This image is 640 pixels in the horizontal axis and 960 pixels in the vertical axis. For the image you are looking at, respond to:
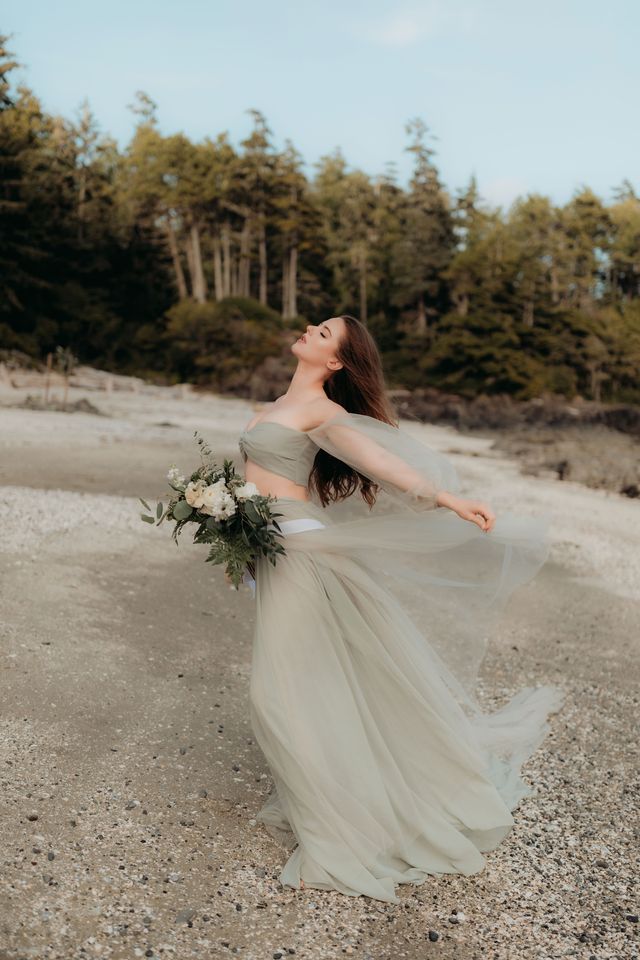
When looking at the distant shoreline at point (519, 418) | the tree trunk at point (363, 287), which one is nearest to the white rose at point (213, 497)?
the distant shoreline at point (519, 418)

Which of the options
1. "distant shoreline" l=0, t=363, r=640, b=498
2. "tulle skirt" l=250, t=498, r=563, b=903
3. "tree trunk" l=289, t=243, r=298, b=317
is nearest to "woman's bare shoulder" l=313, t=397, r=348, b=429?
"tulle skirt" l=250, t=498, r=563, b=903

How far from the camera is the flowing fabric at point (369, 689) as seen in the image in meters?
3.79

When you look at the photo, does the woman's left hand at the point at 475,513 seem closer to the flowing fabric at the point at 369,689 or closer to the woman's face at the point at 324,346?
the flowing fabric at the point at 369,689

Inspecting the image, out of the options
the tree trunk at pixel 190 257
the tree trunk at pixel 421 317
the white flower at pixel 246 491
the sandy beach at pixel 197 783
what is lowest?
the sandy beach at pixel 197 783

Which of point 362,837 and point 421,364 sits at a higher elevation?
point 421,364

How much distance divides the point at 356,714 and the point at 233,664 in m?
3.04

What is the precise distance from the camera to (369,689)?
13.1ft

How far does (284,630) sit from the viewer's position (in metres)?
3.90

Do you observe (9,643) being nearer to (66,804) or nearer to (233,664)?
(233,664)

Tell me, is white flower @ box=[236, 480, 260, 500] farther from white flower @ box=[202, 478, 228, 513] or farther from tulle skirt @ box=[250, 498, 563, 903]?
tulle skirt @ box=[250, 498, 563, 903]

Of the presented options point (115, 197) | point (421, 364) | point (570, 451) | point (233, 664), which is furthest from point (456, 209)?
point (233, 664)

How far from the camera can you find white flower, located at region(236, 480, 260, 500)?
3824mm

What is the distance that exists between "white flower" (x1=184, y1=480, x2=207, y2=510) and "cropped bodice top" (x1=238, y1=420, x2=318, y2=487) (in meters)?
0.31

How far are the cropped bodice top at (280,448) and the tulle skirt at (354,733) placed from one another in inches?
5.6
